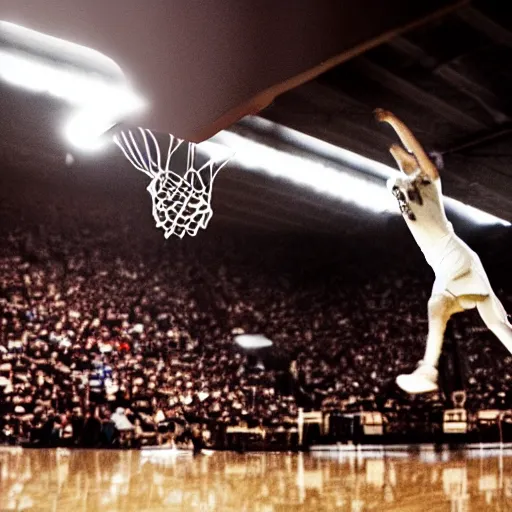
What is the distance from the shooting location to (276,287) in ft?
17.0

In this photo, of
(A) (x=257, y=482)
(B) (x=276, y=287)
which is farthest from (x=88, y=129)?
(A) (x=257, y=482)

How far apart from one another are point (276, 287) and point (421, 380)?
141 cm

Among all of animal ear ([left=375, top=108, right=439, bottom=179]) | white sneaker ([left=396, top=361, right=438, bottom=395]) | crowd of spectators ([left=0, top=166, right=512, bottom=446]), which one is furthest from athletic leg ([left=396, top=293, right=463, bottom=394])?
animal ear ([left=375, top=108, right=439, bottom=179])

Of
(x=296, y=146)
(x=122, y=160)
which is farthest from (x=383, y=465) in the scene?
(x=122, y=160)

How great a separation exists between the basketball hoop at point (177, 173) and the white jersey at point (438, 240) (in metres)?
1.43

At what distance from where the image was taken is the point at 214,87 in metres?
4.12

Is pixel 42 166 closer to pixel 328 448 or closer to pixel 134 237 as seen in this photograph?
Result: pixel 134 237

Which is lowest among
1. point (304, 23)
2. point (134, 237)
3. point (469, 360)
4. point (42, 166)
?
point (469, 360)

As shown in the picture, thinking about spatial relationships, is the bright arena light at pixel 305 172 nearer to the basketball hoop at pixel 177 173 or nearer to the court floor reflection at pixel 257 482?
the basketball hoop at pixel 177 173

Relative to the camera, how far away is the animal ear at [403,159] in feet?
12.9

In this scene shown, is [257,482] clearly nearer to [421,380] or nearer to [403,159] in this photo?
[421,380]

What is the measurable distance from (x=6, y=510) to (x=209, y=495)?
79cm

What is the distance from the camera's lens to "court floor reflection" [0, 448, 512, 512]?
253 centimetres

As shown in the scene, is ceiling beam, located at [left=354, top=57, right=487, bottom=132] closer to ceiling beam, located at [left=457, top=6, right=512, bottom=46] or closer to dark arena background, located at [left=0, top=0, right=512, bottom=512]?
dark arena background, located at [left=0, top=0, right=512, bottom=512]
